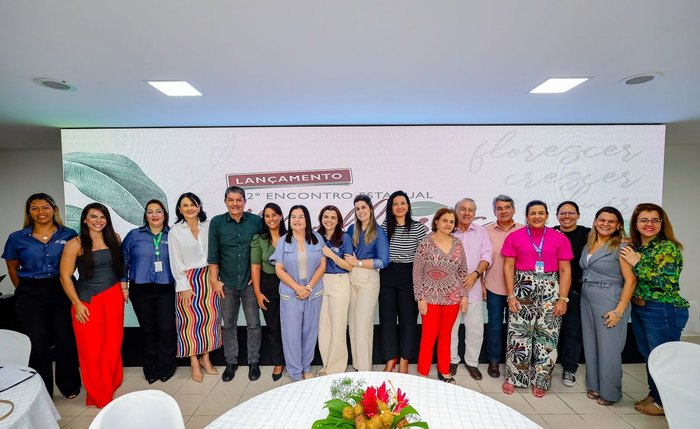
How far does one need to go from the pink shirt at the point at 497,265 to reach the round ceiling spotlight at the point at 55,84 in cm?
415

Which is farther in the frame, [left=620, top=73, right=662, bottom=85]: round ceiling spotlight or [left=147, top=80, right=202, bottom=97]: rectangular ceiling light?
[left=147, top=80, right=202, bottom=97]: rectangular ceiling light

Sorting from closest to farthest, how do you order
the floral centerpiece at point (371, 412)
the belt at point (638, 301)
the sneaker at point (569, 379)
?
1. the floral centerpiece at point (371, 412)
2. the belt at point (638, 301)
3. the sneaker at point (569, 379)

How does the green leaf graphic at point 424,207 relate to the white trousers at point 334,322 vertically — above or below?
above

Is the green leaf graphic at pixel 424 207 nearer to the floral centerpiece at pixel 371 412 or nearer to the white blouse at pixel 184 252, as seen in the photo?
the white blouse at pixel 184 252

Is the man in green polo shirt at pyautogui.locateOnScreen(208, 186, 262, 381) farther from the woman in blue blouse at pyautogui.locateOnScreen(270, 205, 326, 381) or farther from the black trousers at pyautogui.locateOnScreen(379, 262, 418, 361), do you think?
the black trousers at pyautogui.locateOnScreen(379, 262, 418, 361)

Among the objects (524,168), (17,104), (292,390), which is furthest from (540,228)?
(17,104)

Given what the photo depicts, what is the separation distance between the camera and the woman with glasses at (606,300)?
2.76 meters

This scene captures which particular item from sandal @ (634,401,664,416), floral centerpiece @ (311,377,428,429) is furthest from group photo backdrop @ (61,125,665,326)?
floral centerpiece @ (311,377,428,429)

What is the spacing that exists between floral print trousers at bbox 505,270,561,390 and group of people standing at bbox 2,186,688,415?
1cm

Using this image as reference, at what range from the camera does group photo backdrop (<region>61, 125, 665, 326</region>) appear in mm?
Result: 4566

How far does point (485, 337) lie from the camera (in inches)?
149

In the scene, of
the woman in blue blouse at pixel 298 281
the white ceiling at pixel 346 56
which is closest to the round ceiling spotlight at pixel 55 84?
the white ceiling at pixel 346 56

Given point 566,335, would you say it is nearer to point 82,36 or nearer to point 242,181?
point 242,181

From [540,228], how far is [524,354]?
1.18 metres
